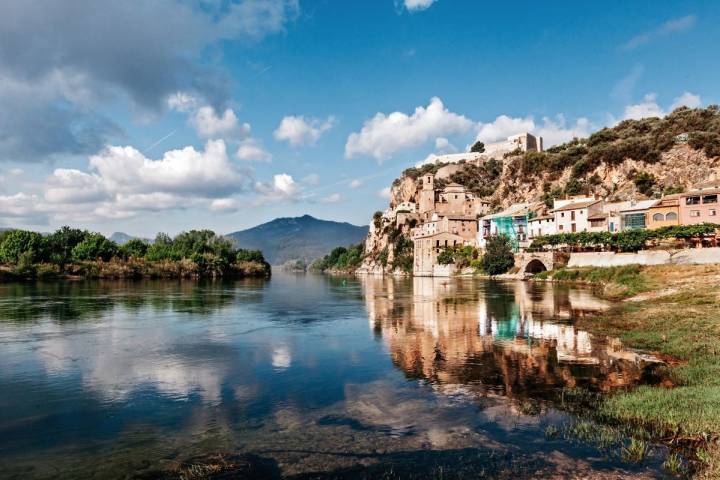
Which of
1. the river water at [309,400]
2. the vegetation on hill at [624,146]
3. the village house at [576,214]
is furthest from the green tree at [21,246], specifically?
the vegetation on hill at [624,146]

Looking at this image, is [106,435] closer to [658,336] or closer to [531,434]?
[531,434]

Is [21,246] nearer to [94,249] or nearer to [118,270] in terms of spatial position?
[94,249]

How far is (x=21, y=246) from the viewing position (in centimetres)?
8100

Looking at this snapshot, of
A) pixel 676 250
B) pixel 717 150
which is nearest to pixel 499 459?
pixel 676 250

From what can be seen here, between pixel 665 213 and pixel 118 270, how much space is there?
92.3 m

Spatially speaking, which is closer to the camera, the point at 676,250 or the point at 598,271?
the point at 676,250

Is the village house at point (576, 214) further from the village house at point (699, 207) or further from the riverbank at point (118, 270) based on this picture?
the riverbank at point (118, 270)

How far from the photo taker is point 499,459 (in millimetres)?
9281

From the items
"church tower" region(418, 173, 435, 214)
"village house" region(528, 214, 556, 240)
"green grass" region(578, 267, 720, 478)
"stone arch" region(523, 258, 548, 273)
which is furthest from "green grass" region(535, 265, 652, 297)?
"church tower" region(418, 173, 435, 214)

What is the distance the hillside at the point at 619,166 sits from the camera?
3286 inches

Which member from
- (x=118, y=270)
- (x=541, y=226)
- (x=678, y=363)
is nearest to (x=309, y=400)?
(x=678, y=363)

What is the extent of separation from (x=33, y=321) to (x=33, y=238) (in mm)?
65257

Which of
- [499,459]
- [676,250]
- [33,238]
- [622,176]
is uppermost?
[622,176]

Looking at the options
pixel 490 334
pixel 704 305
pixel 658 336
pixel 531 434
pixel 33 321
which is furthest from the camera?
pixel 33 321
